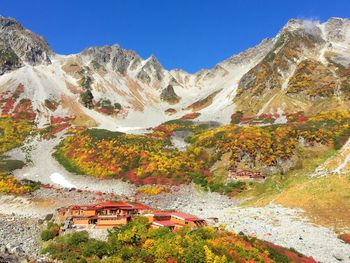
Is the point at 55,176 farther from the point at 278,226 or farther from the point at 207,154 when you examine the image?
the point at 278,226

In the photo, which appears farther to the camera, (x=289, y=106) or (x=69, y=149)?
(x=289, y=106)

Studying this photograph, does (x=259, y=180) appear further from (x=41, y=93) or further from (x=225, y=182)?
(x=41, y=93)

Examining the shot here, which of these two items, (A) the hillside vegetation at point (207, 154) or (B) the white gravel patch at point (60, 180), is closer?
(A) the hillside vegetation at point (207, 154)

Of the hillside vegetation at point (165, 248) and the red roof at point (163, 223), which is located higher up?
the red roof at point (163, 223)

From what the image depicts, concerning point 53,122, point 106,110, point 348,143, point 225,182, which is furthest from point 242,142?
point 106,110

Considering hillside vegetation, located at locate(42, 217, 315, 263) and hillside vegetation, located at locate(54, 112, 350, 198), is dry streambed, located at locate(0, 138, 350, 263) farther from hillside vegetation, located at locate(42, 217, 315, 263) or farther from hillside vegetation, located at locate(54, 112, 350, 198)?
hillside vegetation, located at locate(42, 217, 315, 263)

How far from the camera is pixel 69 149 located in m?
116

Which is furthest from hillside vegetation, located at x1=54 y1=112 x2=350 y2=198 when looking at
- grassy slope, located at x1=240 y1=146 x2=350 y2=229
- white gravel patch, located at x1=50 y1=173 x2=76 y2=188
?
white gravel patch, located at x1=50 y1=173 x2=76 y2=188

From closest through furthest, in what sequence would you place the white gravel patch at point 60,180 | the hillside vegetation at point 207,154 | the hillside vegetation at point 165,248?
the hillside vegetation at point 165,248 → the hillside vegetation at point 207,154 → the white gravel patch at point 60,180

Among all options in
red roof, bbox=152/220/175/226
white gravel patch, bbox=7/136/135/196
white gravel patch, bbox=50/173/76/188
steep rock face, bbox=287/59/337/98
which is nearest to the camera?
red roof, bbox=152/220/175/226

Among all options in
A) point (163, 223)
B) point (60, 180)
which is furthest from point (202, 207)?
point (60, 180)

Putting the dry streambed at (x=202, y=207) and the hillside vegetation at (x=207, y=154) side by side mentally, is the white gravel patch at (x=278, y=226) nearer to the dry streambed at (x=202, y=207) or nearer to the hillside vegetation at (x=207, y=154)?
the dry streambed at (x=202, y=207)

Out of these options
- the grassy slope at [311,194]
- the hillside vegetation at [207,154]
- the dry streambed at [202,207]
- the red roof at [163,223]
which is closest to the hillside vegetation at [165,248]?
the red roof at [163,223]

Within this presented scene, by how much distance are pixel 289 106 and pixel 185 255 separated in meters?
137
